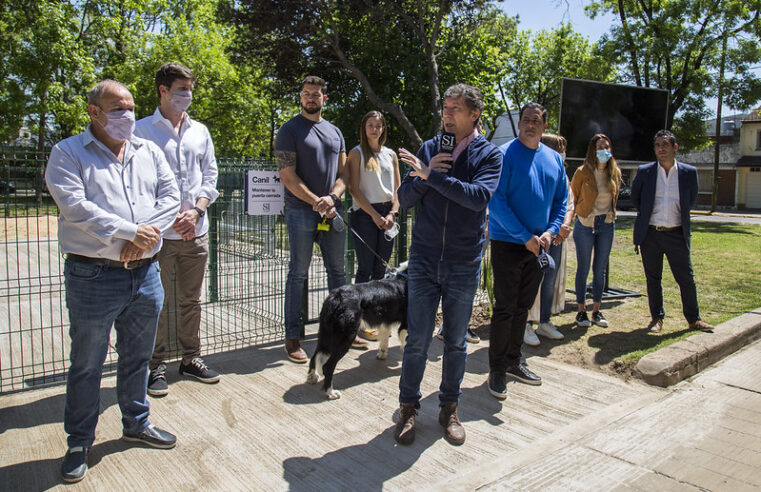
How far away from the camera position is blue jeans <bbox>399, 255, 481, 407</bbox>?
10.9 ft

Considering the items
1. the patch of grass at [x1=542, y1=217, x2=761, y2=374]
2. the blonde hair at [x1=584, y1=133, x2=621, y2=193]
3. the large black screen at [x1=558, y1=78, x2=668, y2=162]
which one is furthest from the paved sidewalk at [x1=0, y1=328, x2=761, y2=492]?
the large black screen at [x1=558, y1=78, x2=668, y2=162]

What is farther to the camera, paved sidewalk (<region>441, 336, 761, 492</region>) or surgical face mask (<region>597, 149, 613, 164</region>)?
surgical face mask (<region>597, 149, 613, 164</region>)

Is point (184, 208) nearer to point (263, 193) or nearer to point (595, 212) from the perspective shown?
point (263, 193)

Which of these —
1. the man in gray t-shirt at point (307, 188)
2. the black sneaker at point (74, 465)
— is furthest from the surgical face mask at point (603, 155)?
the black sneaker at point (74, 465)

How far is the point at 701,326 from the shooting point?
572cm

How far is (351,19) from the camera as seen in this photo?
64.5 ft

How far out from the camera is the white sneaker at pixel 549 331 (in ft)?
18.3

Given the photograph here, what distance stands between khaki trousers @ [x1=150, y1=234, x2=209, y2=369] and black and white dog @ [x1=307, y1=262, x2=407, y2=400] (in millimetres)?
1003

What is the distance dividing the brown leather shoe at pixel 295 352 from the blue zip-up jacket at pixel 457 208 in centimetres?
197

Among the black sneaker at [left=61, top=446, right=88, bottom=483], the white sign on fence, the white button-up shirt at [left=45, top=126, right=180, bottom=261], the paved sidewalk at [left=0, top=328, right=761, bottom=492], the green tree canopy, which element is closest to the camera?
the white button-up shirt at [left=45, top=126, right=180, bottom=261]

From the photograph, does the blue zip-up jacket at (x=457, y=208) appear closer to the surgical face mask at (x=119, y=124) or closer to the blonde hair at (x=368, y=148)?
the surgical face mask at (x=119, y=124)

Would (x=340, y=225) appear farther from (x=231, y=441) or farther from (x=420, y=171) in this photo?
(x=231, y=441)

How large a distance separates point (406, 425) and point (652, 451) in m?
1.58

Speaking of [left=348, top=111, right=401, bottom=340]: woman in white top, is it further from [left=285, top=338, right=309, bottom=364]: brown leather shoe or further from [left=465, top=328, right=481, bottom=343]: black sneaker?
[left=465, top=328, right=481, bottom=343]: black sneaker
